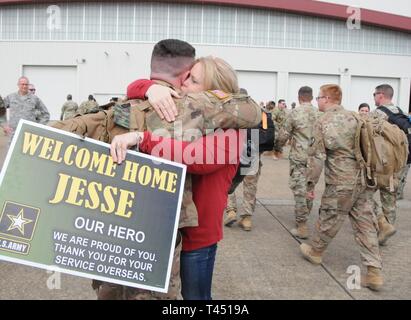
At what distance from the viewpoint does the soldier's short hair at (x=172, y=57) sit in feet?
6.35

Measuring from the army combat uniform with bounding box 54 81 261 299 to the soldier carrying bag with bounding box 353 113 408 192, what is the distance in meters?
2.25

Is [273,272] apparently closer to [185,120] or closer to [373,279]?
[373,279]

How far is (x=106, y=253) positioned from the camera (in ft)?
5.84

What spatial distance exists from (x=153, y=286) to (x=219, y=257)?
8.55 feet

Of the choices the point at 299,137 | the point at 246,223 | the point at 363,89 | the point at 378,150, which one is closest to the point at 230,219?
the point at 246,223

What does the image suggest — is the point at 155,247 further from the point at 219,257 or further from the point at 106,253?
the point at 219,257

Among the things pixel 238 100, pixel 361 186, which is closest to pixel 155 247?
pixel 238 100

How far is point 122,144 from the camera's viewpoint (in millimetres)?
1770

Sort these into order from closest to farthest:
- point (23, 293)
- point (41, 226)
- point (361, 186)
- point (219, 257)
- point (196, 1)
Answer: point (41, 226) < point (23, 293) < point (361, 186) < point (219, 257) < point (196, 1)

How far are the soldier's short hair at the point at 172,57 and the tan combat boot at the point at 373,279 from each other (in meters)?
2.74

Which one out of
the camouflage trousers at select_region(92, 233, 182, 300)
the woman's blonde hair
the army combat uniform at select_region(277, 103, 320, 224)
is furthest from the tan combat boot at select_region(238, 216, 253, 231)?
the woman's blonde hair

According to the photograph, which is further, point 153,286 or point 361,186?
point 361,186

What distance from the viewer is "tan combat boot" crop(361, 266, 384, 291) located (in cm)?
→ 372

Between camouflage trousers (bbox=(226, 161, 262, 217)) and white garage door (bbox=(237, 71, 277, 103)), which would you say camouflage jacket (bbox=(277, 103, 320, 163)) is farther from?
white garage door (bbox=(237, 71, 277, 103))
